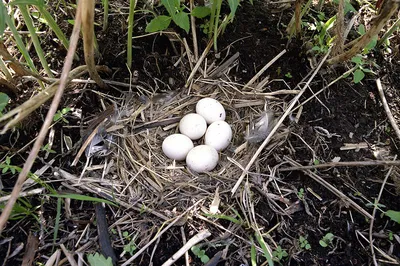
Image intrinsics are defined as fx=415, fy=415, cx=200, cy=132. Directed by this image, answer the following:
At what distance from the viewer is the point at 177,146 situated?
1.44m

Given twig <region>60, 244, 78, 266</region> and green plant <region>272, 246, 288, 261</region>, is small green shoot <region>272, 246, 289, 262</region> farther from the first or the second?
twig <region>60, 244, 78, 266</region>

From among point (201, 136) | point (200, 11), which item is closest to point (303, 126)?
point (201, 136)

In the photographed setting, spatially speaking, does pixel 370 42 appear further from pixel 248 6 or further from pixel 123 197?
pixel 123 197

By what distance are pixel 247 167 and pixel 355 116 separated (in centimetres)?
44

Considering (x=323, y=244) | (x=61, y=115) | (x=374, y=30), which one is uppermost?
(x=374, y=30)

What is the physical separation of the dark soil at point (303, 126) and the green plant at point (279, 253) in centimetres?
2

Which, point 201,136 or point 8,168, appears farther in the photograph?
point 201,136

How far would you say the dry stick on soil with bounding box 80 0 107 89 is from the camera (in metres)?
1.09

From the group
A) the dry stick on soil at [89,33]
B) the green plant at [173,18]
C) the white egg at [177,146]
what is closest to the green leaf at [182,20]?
the green plant at [173,18]

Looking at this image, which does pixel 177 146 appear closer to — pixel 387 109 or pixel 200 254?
pixel 200 254

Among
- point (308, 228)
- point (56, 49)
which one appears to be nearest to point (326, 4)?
point (308, 228)

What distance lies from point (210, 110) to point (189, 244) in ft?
1.65

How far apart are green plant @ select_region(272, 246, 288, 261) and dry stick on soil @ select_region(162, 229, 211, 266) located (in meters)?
0.20

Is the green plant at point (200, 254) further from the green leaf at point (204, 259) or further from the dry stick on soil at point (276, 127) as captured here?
the dry stick on soil at point (276, 127)
